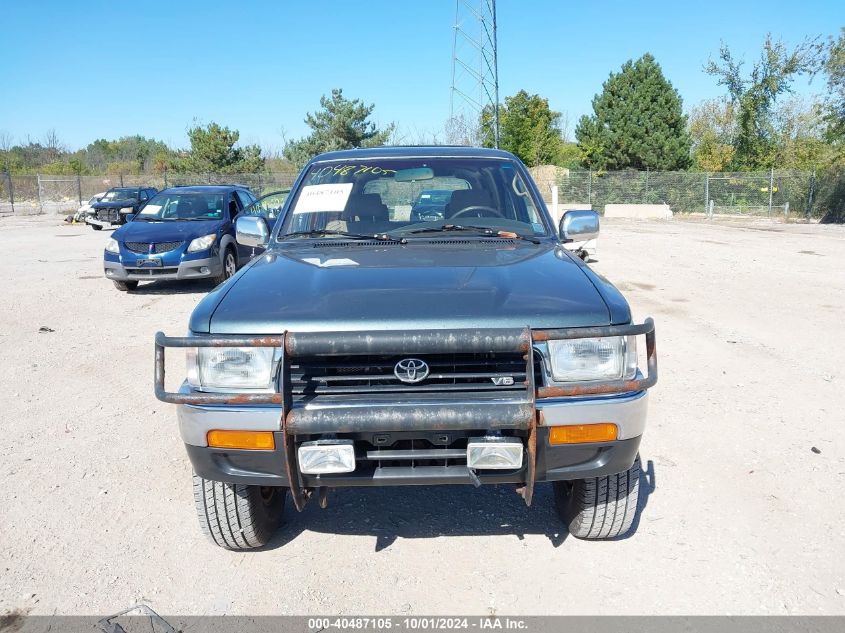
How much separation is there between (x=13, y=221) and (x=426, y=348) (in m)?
36.2

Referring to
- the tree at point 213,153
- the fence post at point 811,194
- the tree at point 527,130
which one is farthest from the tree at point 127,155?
the fence post at point 811,194

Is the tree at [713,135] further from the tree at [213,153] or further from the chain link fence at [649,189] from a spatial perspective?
the tree at [213,153]

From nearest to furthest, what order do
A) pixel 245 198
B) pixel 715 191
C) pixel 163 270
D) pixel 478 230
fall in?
pixel 478 230, pixel 163 270, pixel 245 198, pixel 715 191

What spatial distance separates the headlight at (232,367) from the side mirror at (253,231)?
1.51 m

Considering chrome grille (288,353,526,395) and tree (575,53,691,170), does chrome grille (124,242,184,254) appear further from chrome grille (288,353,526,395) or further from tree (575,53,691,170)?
tree (575,53,691,170)

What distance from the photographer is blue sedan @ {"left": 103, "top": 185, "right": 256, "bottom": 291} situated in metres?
10.7

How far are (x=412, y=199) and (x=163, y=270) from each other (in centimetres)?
756

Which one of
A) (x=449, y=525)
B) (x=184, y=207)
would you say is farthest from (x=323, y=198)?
(x=184, y=207)

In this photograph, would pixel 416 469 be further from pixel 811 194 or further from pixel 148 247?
pixel 811 194

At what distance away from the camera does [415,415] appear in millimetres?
2484

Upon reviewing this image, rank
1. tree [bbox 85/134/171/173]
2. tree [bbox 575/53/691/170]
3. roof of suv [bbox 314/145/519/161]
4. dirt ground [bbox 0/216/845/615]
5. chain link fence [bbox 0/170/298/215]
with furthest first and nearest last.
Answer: tree [bbox 85/134/171/173]
chain link fence [bbox 0/170/298/215]
tree [bbox 575/53/691/170]
roof of suv [bbox 314/145/519/161]
dirt ground [bbox 0/216/845/615]

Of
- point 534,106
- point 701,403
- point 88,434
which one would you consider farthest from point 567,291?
point 534,106

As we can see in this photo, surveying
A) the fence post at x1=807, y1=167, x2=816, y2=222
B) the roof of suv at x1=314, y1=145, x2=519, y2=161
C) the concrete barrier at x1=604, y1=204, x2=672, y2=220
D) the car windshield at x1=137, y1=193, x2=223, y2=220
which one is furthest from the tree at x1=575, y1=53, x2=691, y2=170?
the roof of suv at x1=314, y1=145, x2=519, y2=161

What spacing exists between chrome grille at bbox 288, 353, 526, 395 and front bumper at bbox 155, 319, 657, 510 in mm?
37
